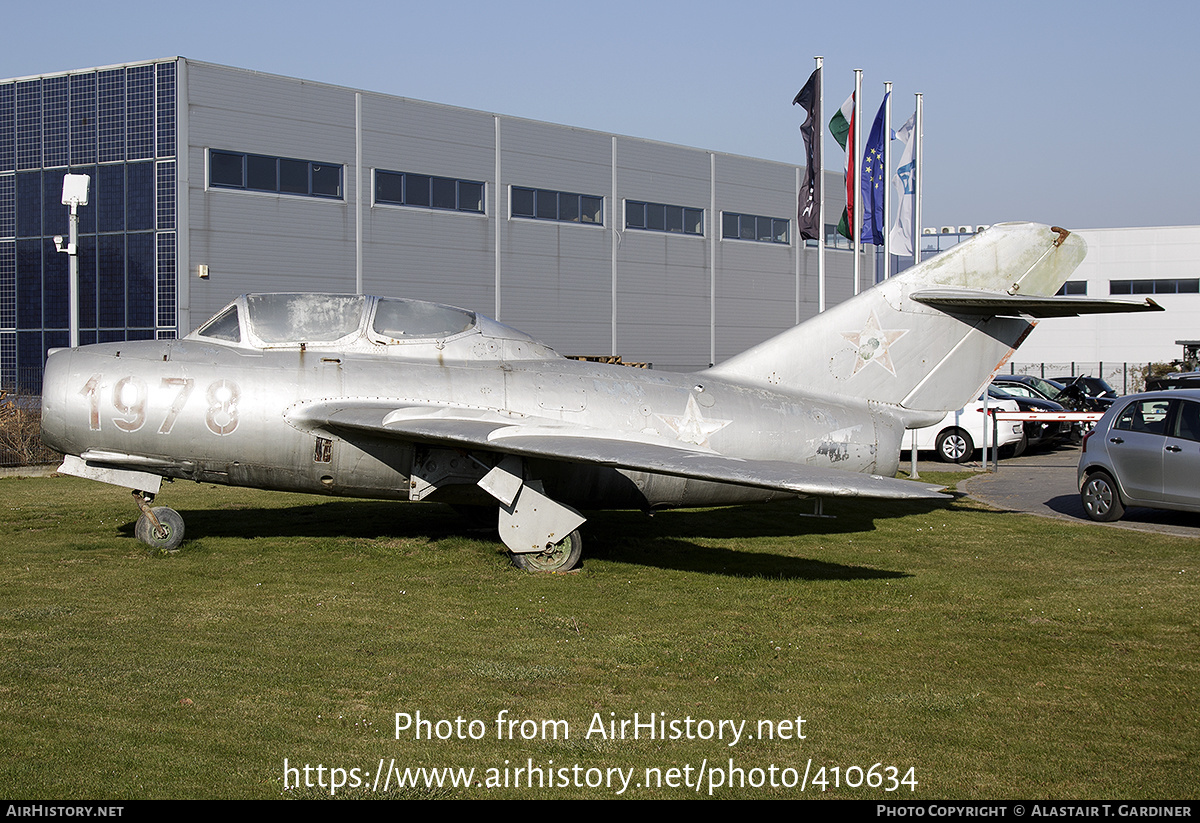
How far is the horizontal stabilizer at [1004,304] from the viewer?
38.0 feet

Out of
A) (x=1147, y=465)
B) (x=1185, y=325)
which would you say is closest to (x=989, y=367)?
(x=1147, y=465)

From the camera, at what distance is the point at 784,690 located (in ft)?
22.5

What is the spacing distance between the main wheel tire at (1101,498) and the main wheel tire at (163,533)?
12.8 metres

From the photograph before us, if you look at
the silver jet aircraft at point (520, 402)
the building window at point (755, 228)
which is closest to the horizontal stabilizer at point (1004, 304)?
the silver jet aircraft at point (520, 402)

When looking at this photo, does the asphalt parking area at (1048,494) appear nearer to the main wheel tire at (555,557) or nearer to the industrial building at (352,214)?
the main wheel tire at (555,557)

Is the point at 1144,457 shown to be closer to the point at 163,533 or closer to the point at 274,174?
the point at 163,533

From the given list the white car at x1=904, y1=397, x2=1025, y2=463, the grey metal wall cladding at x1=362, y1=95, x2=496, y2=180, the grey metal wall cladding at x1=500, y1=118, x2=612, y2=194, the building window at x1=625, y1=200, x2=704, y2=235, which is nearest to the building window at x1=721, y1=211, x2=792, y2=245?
the building window at x1=625, y1=200, x2=704, y2=235

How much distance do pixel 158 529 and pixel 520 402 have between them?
14.5ft

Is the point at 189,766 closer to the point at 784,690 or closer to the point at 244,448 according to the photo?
the point at 784,690

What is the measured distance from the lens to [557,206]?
42688mm
